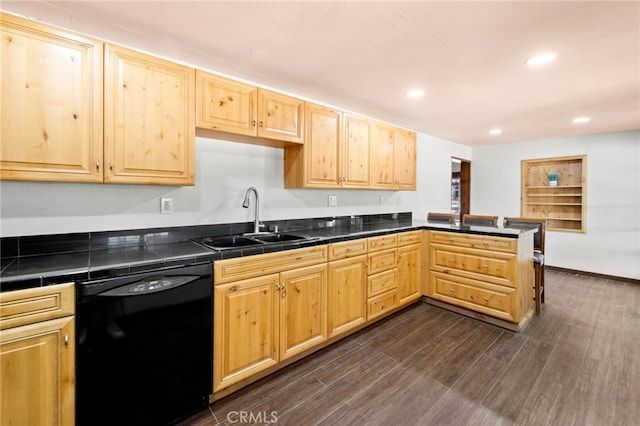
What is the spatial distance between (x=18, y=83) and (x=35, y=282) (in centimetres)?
101

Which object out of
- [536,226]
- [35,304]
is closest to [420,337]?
[536,226]

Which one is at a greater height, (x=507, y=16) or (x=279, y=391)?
(x=507, y=16)

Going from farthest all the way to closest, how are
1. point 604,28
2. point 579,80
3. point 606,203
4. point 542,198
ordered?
point 542,198, point 606,203, point 579,80, point 604,28

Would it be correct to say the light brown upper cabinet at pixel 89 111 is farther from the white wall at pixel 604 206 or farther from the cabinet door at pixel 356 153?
the white wall at pixel 604 206

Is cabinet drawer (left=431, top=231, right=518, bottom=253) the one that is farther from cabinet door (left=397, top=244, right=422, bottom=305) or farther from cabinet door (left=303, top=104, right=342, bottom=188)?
cabinet door (left=303, top=104, right=342, bottom=188)

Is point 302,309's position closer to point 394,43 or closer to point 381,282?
point 381,282

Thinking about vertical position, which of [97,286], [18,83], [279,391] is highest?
[18,83]

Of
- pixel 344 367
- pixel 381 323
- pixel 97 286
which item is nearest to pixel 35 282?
pixel 97 286

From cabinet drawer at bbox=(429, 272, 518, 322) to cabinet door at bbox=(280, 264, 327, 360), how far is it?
5.25 ft

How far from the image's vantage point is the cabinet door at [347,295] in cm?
242

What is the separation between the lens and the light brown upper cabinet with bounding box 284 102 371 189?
264 centimetres

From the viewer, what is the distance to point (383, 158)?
337cm

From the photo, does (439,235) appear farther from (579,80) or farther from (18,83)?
(18,83)

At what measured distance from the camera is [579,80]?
241cm
